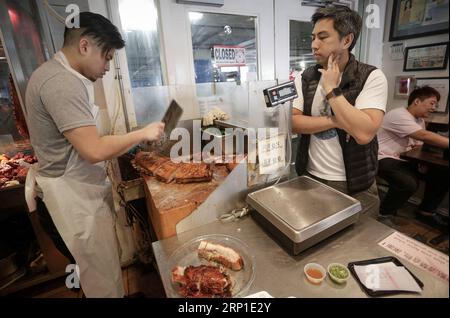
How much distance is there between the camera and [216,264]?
2.72 feet

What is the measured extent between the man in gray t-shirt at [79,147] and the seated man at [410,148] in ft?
2.96

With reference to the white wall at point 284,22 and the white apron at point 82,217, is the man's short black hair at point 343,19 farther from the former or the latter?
the white wall at point 284,22

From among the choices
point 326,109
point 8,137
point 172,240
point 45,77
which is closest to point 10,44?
point 8,137

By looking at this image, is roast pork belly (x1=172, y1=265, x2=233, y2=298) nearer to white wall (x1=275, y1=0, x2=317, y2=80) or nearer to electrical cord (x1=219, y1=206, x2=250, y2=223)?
electrical cord (x1=219, y1=206, x2=250, y2=223)

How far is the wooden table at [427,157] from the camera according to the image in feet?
1.68

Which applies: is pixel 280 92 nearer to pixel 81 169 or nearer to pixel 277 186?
pixel 277 186

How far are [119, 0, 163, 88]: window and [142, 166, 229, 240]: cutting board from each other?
2.92ft

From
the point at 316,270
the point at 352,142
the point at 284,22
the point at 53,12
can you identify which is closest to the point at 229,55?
the point at 284,22

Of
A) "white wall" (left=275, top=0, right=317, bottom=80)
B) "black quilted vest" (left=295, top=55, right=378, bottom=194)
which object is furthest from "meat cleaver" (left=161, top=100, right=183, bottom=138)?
"white wall" (left=275, top=0, right=317, bottom=80)

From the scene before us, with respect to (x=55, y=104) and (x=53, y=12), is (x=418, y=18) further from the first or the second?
(x=53, y=12)

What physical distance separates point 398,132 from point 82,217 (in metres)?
1.34

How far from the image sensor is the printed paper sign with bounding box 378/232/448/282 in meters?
0.57

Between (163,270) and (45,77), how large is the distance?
878mm

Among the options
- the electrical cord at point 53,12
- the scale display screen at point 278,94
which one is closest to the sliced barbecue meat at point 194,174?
the scale display screen at point 278,94
